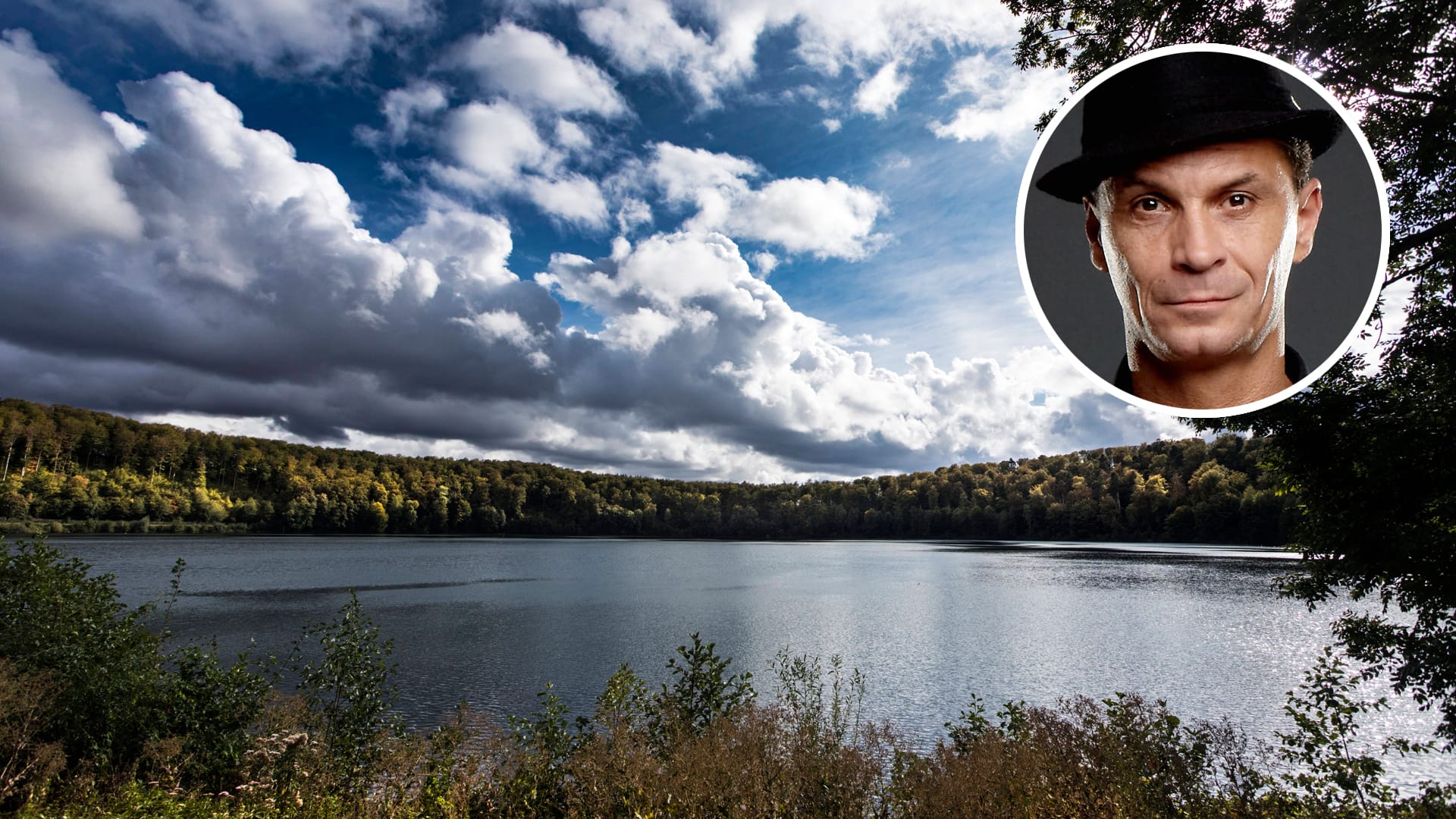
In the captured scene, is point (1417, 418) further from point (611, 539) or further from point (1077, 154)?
Result: point (611, 539)

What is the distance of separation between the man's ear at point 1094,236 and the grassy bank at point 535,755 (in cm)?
569


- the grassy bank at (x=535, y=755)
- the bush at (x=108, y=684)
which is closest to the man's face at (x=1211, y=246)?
the grassy bank at (x=535, y=755)

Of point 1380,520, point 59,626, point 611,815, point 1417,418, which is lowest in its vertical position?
point 611,815

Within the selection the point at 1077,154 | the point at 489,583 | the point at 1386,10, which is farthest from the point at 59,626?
the point at 489,583

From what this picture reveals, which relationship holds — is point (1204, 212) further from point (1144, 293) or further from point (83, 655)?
point (83, 655)

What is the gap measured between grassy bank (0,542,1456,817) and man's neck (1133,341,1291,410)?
557cm

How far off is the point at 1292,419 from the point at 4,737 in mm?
13865

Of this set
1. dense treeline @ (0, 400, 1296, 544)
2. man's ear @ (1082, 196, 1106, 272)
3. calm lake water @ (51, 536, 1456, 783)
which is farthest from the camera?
dense treeline @ (0, 400, 1296, 544)

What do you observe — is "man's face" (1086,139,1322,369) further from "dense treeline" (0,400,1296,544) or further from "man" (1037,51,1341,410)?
"dense treeline" (0,400,1296,544)

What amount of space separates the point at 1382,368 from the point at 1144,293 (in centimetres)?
715

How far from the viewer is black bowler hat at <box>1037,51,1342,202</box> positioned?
1369mm

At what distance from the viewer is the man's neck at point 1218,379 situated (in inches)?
55.1

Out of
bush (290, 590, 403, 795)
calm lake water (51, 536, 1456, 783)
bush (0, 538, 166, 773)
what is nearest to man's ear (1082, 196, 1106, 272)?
bush (290, 590, 403, 795)

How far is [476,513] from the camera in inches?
5635
